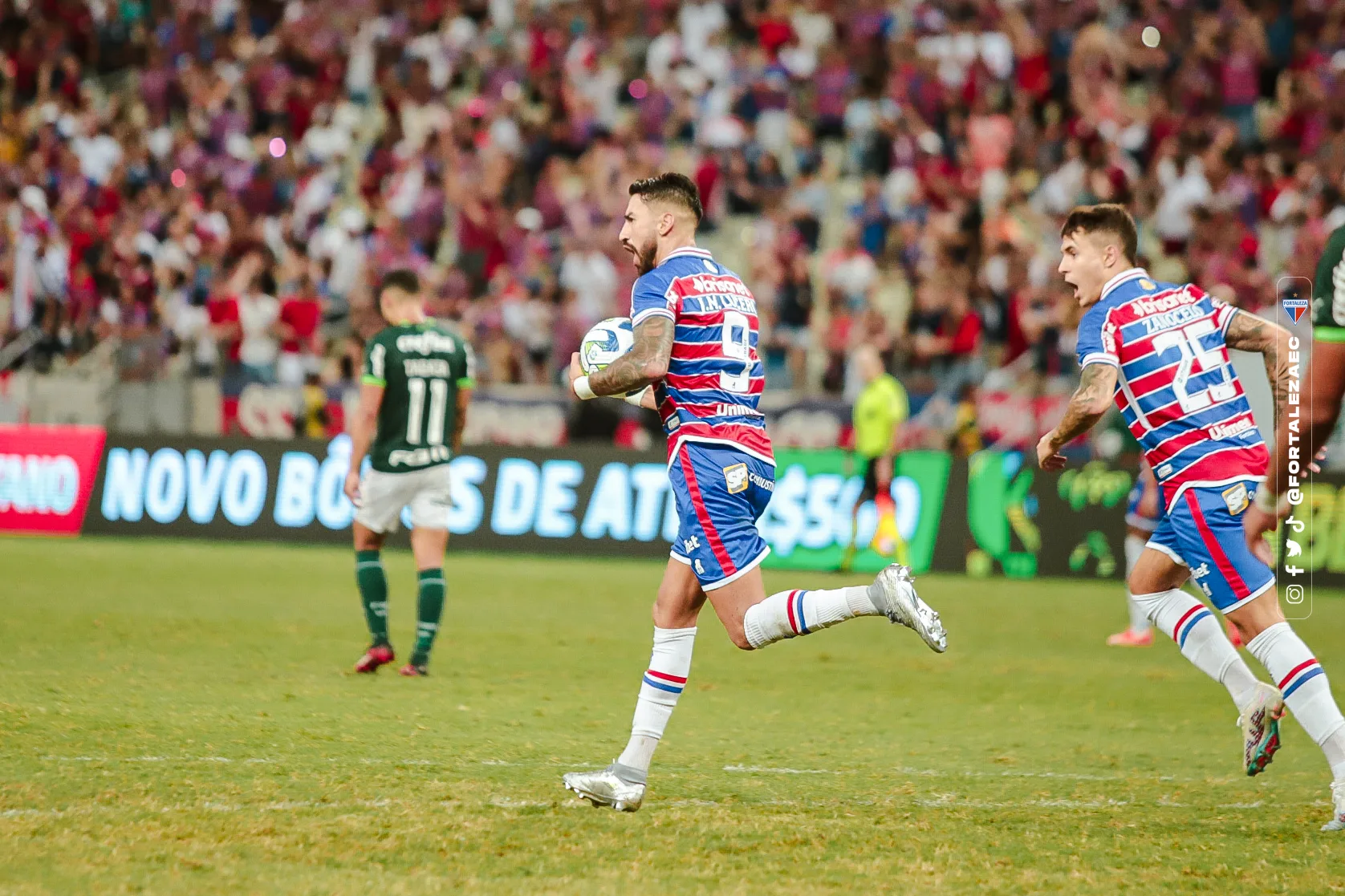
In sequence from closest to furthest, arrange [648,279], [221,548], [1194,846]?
[1194,846], [648,279], [221,548]

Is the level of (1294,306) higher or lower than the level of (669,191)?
lower

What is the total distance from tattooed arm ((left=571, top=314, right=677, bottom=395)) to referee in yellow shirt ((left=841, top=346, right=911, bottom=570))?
1157 centimetres

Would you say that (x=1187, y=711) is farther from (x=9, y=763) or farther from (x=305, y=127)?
(x=305, y=127)

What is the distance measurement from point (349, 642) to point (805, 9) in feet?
54.9

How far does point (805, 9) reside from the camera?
25375 mm

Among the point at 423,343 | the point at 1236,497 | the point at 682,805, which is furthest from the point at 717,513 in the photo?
the point at 423,343

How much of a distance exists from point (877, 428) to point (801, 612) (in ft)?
38.3

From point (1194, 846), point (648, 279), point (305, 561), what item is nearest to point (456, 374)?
point (648, 279)

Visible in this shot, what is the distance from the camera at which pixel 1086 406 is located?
6336mm

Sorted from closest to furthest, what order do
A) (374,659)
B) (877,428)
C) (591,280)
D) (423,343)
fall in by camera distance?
→ (374,659) < (423,343) < (877,428) < (591,280)

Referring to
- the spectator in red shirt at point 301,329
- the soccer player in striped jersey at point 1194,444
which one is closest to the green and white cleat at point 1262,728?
the soccer player in striped jersey at point 1194,444

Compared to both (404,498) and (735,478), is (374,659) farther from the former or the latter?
(735,478)

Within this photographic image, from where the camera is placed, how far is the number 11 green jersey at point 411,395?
400 inches

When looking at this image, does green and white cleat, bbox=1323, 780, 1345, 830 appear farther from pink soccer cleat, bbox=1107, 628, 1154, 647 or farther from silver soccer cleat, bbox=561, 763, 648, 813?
pink soccer cleat, bbox=1107, 628, 1154, 647
